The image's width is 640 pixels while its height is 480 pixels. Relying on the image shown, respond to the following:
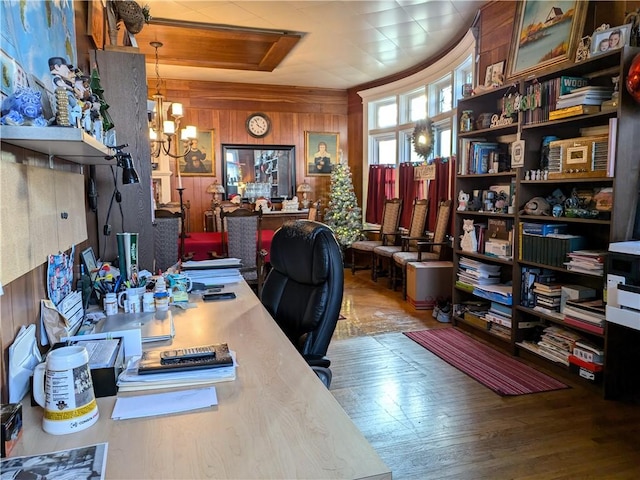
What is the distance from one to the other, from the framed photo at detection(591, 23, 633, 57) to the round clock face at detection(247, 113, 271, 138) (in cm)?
545

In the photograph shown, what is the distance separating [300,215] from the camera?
7.25 m

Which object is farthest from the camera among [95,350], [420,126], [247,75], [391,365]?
[247,75]

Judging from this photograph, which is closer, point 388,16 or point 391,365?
point 391,365

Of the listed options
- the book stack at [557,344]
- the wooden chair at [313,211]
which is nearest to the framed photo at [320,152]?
the wooden chair at [313,211]

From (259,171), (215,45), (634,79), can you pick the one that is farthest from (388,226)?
(634,79)

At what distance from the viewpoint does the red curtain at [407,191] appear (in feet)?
21.4

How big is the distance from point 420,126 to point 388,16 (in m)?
1.94

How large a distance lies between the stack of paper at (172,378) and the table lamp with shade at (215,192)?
20.1 feet

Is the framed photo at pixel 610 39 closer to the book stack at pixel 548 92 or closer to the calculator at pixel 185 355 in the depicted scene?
the book stack at pixel 548 92

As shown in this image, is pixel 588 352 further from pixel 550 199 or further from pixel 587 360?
pixel 550 199

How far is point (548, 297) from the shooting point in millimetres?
3201

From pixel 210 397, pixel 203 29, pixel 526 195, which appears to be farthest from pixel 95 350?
pixel 203 29

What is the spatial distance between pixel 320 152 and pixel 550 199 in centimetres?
500

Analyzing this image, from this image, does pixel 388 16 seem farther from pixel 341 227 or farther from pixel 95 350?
pixel 95 350
